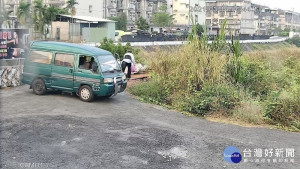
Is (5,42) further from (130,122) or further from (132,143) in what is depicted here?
(132,143)

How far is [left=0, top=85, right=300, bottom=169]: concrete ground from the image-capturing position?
22.8 feet

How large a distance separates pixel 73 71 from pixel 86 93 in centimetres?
92

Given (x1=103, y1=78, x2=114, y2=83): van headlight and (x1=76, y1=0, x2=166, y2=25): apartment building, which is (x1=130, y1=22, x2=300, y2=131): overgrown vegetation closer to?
(x1=103, y1=78, x2=114, y2=83): van headlight

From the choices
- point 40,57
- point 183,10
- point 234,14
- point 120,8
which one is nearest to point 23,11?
point 40,57

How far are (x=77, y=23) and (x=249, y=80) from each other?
95.4ft

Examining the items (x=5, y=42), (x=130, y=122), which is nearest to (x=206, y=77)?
(x=130, y=122)

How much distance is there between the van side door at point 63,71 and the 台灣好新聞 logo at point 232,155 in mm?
6381

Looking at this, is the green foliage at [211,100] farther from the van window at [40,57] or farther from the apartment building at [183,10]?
the apartment building at [183,10]

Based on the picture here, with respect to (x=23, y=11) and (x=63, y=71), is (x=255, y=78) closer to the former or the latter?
(x=63, y=71)

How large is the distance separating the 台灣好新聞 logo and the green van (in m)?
5.22

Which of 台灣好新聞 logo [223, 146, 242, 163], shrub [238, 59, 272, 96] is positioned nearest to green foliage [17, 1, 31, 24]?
shrub [238, 59, 272, 96]

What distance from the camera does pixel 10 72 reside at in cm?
1398

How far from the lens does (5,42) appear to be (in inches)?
555

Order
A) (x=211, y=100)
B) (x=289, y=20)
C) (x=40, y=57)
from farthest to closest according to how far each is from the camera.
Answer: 1. (x=289, y=20)
2. (x=40, y=57)
3. (x=211, y=100)
